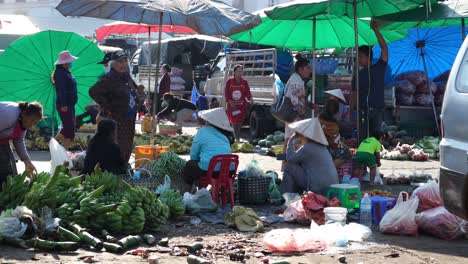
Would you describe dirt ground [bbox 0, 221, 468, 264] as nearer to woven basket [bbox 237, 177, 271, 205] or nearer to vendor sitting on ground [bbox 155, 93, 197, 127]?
woven basket [bbox 237, 177, 271, 205]

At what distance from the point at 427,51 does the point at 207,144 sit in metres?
8.95

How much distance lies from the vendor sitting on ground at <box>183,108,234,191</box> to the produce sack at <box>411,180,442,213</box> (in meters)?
2.32

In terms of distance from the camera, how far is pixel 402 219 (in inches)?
313

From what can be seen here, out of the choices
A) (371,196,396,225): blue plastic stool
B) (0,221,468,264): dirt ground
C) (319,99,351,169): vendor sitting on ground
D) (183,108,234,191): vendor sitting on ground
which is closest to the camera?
(0,221,468,264): dirt ground

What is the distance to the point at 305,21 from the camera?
1362 cm

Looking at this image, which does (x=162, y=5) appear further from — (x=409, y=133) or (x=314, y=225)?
(x=409, y=133)

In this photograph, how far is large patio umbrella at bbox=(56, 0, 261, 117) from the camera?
32.6ft

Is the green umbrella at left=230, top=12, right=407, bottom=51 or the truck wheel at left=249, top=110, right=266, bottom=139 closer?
the green umbrella at left=230, top=12, right=407, bottom=51

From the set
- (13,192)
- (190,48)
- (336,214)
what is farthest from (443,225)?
(190,48)

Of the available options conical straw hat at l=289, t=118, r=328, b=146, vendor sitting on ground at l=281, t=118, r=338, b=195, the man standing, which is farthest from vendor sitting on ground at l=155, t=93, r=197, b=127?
conical straw hat at l=289, t=118, r=328, b=146

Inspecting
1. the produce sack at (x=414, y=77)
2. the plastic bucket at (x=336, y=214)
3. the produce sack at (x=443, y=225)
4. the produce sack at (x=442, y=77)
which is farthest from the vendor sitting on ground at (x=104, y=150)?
the produce sack at (x=442, y=77)

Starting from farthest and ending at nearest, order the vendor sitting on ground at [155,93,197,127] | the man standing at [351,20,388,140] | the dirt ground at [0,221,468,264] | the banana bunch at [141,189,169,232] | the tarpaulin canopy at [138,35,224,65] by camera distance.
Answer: the tarpaulin canopy at [138,35,224,65]
the vendor sitting on ground at [155,93,197,127]
the man standing at [351,20,388,140]
the banana bunch at [141,189,169,232]
the dirt ground at [0,221,468,264]

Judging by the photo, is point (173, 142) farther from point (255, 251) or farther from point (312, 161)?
point (255, 251)

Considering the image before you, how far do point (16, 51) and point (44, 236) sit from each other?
6.19m
